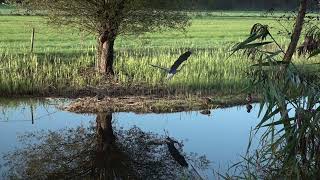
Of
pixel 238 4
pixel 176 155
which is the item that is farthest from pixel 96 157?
pixel 238 4

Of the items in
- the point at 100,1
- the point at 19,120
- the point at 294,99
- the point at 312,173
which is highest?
the point at 100,1

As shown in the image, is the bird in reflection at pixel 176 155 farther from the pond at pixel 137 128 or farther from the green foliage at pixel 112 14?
the green foliage at pixel 112 14

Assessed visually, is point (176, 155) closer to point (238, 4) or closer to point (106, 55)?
point (106, 55)

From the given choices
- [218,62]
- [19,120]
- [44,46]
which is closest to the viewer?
[19,120]

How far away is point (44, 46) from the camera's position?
25188 mm

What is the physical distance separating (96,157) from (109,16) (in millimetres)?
6978

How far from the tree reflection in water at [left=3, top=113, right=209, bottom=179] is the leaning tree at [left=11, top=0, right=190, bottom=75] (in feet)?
16.3

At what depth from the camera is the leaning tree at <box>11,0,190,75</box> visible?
50.0ft

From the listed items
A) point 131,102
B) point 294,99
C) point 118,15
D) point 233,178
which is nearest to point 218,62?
point 118,15

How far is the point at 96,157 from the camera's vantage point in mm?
9117

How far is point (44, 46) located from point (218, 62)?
10.5 metres

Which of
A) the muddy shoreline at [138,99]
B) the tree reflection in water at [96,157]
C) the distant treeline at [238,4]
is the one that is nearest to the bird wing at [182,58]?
the muddy shoreline at [138,99]

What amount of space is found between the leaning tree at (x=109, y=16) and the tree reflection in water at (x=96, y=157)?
4969mm

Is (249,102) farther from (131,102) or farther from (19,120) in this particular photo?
(19,120)
